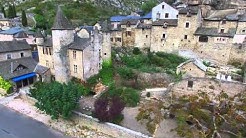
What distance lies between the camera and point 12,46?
39375 mm

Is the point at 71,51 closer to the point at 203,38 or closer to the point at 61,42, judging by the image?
the point at 61,42

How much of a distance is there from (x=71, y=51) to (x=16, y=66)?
10.1 metres

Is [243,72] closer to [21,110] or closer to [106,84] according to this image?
[106,84]

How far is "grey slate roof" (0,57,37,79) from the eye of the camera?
34.8 m

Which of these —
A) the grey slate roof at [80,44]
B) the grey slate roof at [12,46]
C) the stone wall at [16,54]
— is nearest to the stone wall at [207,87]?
the grey slate roof at [80,44]

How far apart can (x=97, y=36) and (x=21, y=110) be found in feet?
46.0

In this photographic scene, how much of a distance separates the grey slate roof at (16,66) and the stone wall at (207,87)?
22.6 m

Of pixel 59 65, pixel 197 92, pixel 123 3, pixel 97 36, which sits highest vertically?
pixel 123 3

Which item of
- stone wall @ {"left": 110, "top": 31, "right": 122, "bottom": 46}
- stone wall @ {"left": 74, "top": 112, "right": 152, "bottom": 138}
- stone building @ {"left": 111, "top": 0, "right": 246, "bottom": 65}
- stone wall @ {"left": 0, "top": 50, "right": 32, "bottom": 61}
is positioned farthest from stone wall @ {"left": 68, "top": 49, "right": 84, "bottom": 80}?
stone building @ {"left": 111, "top": 0, "right": 246, "bottom": 65}

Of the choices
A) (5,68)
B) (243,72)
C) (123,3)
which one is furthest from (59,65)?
(123,3)

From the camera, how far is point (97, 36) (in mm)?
33375

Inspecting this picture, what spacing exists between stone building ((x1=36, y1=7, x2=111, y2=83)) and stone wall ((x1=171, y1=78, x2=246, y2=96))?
12.0 meters

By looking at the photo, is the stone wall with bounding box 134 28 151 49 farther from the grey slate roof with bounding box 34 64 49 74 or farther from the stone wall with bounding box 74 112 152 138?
the stone wall with bounding box 74 112 152 138

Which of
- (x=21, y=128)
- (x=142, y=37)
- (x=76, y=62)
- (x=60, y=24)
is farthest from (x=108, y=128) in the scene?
(x=142, y=37)
